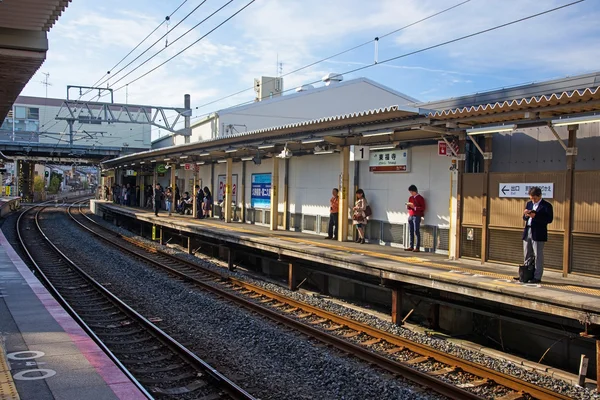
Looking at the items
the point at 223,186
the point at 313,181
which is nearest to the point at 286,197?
the point at 313,181

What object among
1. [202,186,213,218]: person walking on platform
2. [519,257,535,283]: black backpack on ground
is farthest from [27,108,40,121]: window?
[519,257,535,283]: black backpack on ground

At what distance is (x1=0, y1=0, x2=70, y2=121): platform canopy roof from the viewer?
6.73 m

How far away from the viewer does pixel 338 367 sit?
6.76 meters

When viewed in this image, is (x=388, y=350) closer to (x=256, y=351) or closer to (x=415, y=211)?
(x=256, y=351)

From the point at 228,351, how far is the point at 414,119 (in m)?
5.54

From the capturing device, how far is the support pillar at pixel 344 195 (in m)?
13.5

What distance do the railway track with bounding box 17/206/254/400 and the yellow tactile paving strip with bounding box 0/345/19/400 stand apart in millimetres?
1134

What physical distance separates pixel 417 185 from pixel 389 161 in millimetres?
1097

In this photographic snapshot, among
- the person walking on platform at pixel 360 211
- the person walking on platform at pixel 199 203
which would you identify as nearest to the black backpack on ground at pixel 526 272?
the person walking on platform at pixel 360 211

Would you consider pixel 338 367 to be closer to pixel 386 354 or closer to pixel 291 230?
pixel 386 354

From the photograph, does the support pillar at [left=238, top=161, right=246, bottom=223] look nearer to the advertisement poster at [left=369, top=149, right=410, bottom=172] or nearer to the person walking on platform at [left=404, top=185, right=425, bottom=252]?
the advertisement poster at [left=369, top=149, right=410, bottom=172]

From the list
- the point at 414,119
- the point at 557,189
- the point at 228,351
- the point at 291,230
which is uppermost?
the point at 414,119

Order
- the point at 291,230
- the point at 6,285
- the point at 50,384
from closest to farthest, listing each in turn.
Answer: the point at 50,384 < the point at 6,285 < the point at 291,230

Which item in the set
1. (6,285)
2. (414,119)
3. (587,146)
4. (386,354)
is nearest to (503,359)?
(386,354)
